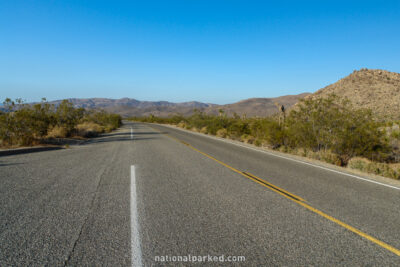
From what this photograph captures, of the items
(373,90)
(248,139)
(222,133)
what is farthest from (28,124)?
(373,90)

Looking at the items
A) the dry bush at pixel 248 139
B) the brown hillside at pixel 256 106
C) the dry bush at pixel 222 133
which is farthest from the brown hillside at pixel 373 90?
the brown hillside at pixel 256 106

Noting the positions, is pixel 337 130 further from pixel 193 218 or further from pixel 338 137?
pixel 193 218

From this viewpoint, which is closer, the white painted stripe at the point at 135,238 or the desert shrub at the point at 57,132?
the white painted stripe at the point at 135,238

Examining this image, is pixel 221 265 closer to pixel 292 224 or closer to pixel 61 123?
pixel 292 224

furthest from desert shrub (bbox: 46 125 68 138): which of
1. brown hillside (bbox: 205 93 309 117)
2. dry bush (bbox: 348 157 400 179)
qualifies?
brown hillside (bbox: 205 93 309 117)

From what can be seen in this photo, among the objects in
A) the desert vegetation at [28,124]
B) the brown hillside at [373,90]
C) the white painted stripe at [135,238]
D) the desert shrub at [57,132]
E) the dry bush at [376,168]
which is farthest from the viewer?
the brown hillside at [373,90]

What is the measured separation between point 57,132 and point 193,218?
17401 mm

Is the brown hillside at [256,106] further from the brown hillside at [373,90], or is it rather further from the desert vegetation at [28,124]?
the desert vegetation at [28,124]

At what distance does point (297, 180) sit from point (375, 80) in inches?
2469

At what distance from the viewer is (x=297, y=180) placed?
6.60 m

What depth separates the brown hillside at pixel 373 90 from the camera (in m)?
38.6

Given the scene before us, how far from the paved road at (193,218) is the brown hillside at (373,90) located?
36.8 meters

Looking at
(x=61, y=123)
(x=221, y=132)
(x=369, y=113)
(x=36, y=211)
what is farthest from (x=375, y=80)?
(x=36, y=211)

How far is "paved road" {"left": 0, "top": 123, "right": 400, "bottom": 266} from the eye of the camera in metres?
2.95
